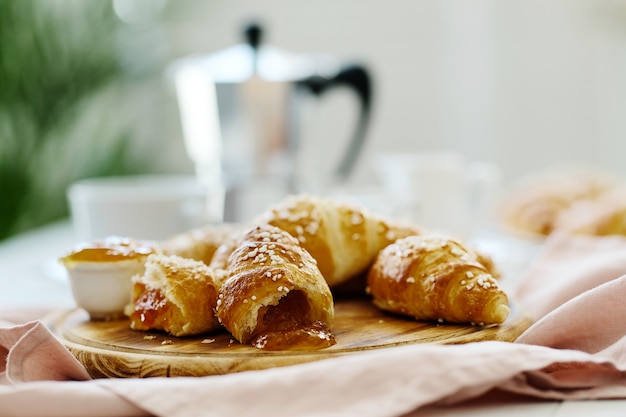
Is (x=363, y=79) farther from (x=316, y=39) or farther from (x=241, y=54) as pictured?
(x=316, y=39)

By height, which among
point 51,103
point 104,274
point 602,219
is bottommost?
point 602,219

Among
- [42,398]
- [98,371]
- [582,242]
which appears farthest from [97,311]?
[582,242]

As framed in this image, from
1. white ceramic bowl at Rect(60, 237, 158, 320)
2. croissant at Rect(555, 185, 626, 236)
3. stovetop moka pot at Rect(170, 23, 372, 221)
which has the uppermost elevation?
stovetop moka pot at Rect(170, 23, 372, 221)

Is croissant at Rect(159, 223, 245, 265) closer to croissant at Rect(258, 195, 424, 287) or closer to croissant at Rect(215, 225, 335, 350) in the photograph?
croissant at Rect(258, 195, 424, 287)

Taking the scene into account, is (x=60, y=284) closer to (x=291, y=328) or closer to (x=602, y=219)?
(x=291, y=328)

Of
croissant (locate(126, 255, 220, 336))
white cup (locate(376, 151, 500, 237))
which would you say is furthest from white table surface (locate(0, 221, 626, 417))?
croissant (locate(126, 255, 220, 336))

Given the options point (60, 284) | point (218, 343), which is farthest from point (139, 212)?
point (218, 343)
